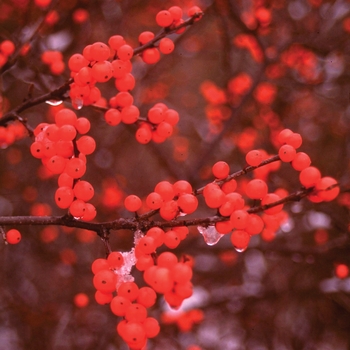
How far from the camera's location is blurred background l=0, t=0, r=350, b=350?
2.51 metres

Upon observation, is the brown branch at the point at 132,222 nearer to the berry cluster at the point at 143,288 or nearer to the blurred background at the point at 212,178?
the berry cluster at the point at 143,288

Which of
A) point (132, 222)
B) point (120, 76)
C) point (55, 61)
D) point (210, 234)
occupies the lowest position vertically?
point (210, 234)

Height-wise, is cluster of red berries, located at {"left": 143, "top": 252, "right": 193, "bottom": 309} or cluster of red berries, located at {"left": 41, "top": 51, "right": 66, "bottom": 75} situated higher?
cluster of red berries, located at {"left": 41, "top": 51, "right": 66, "bottom": 75}

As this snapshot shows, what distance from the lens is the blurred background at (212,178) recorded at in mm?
2510

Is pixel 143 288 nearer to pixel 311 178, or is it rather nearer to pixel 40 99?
pixel 311 178

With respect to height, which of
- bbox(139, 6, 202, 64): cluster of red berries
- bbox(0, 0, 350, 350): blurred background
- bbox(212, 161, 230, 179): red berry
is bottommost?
bbox(0, 0, 350, 350): blurred background

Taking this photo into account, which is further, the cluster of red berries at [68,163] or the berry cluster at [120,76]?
the berry cluster at [120,76]

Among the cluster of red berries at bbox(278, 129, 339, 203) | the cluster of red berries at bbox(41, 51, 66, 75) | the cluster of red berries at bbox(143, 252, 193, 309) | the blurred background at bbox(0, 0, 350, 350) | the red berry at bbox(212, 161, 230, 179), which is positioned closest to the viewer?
the cluster of red berries at bbox(143, 252, 193, 309)

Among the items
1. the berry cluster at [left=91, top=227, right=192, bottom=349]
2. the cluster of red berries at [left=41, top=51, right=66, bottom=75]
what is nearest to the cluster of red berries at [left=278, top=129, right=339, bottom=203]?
the berry cluster at [left=91, top=227, right=192, bottom=349]

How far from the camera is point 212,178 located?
2.47 metres

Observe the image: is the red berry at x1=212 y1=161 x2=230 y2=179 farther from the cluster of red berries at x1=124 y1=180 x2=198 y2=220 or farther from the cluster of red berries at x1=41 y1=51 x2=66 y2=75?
the cluster of red berries at x1=41 y1=51 x2=66 y2=75

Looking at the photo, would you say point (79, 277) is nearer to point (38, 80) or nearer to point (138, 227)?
point (38, 80)

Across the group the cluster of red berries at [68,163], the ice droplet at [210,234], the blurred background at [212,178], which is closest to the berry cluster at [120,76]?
the cluster of red berries at [68,163]

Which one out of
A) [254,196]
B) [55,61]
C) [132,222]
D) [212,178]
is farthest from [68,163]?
[212,178]
